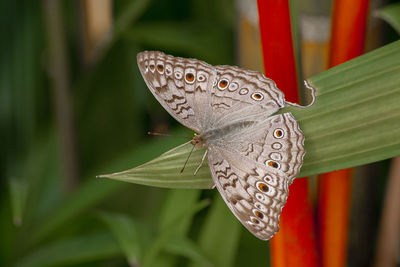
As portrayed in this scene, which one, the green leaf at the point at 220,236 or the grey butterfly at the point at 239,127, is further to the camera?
the green leaf at the point at 220,236

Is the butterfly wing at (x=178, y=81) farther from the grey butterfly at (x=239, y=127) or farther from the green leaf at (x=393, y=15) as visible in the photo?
the green leaf at (x=393, y=15)

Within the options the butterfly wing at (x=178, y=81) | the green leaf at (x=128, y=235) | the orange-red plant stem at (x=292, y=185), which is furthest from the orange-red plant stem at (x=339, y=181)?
the green leaf at (x=128, y=235)

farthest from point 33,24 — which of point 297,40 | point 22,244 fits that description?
point 297,40

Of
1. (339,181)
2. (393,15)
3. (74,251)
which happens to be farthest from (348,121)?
(74,251)

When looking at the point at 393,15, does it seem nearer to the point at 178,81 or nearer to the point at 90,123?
the point at 178,81

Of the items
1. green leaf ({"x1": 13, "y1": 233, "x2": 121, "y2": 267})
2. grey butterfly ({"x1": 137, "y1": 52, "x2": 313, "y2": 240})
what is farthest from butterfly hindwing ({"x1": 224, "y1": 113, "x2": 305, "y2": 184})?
green leaf ({"x1": 13, "y1": 233, "x2": 121, "y2": 267})

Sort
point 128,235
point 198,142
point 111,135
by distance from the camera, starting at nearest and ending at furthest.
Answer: point 198,142 → point 128,235 → point 111,135

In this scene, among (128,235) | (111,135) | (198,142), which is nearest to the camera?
(198,142)

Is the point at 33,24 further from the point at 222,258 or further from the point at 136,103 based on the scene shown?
the point at 222,258
